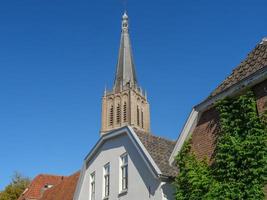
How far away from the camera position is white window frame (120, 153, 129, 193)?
19544mm

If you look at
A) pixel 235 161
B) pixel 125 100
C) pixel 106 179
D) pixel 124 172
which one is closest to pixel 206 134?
pixel 235 161

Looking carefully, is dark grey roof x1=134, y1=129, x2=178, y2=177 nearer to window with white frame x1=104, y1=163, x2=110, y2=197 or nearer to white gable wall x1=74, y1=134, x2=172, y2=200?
white gable wall x1=74, y1=134, x2=172, y2=200

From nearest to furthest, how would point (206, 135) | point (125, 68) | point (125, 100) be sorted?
1. point (206, 135)
2. point (125, 100)
3. point (125, 68)

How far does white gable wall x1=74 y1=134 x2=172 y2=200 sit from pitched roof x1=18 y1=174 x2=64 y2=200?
768 inches

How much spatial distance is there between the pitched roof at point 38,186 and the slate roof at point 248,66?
28.5 m

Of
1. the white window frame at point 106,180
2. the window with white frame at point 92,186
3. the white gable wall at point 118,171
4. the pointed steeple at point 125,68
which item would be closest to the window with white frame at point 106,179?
the white window frame at point 106,180

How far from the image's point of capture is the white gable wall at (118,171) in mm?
17734

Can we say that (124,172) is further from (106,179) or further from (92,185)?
(92,185)

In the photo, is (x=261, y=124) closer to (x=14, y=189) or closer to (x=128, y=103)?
(x=14, y=189)

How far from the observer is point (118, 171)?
20156mm

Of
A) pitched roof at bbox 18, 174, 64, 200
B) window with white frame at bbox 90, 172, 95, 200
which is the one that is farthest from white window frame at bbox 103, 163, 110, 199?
pitched roof at bbox 18, 174, 64, 200

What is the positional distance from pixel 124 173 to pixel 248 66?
25.5 feet

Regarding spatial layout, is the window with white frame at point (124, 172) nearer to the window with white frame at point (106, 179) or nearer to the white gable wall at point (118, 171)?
the white gable wall at point (118, 171)

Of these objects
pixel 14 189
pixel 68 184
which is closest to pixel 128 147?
pixel 68 184
